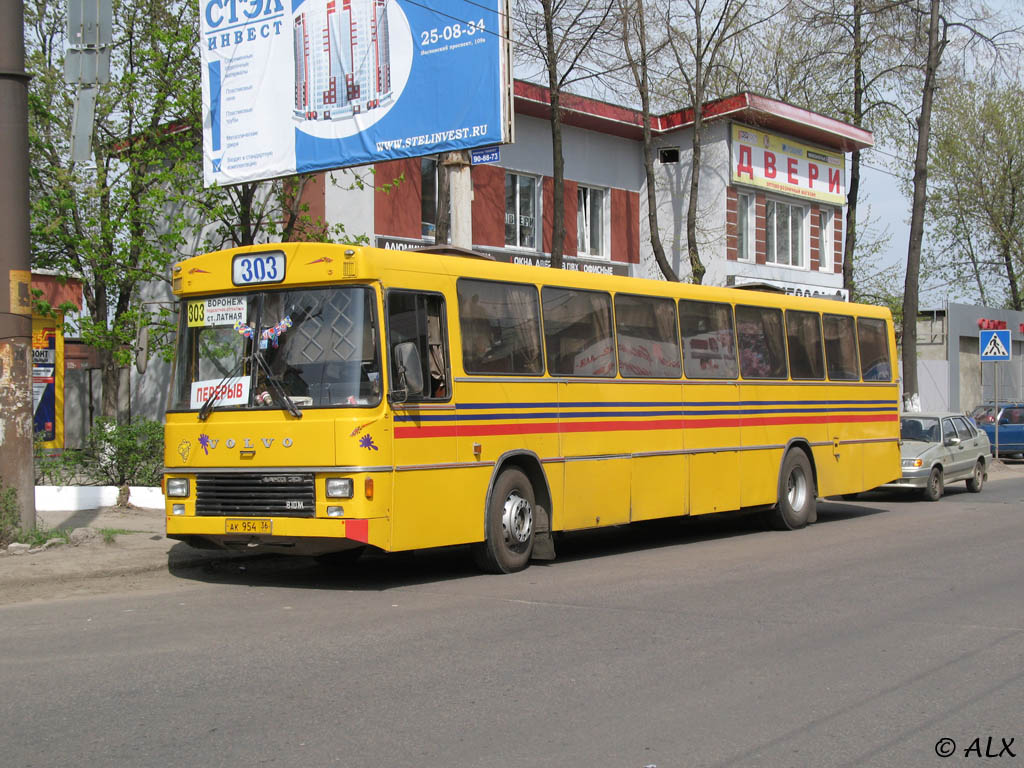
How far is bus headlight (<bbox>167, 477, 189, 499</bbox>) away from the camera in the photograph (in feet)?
35.3

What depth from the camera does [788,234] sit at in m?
33.3

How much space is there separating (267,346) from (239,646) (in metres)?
3.42

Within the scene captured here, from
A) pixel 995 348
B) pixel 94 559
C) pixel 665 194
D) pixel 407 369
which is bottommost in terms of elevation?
pixel 94 559

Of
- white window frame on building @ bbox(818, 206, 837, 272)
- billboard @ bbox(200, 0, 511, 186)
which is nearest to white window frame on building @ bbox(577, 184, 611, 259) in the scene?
white window frame on building @ bbox(818, 206, 837, 272)

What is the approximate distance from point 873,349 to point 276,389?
11318 mm

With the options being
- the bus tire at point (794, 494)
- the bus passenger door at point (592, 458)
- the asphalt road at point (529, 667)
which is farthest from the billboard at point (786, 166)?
the asphalt road at point (529, 667)

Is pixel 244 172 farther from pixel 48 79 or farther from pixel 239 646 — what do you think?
pixel 239 646

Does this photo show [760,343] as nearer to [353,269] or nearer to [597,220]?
[353,269]

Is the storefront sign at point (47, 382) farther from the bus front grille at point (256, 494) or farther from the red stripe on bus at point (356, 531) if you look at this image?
the red stripe on bus at point (356, 531)

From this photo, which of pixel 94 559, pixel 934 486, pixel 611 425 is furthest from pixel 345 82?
pixel 934 486

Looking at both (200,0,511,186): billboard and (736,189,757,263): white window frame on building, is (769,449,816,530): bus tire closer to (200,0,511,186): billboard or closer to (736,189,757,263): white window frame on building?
→ (200,0,511,186): billboard

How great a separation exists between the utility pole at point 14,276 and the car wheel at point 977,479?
57.8 feet

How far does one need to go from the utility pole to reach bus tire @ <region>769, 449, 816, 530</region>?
9798mm

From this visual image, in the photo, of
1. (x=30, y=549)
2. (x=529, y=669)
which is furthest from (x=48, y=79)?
(x=529, y=669)
